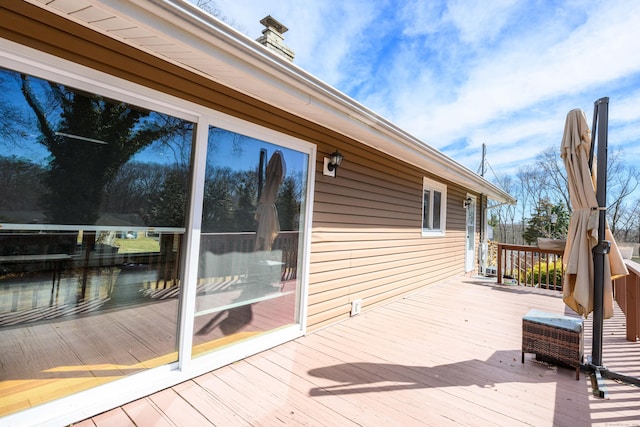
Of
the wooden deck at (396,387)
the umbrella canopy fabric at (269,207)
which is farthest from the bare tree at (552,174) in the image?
the umbrella canopy fabric at (269,207)

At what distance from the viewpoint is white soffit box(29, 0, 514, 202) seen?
4.84 ft

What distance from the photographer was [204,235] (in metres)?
2.31

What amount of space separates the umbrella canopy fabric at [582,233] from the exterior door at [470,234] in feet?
19.1

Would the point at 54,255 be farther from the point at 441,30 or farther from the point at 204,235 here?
Result: the point at 441,30

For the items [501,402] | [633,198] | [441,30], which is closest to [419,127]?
[441,30]

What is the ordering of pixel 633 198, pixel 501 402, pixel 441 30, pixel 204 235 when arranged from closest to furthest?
pixel 501 402 → pixel 204 235 → pixel 441 30 → pixel 633 198

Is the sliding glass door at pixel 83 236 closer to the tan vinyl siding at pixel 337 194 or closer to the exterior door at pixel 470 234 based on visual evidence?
the tan vinyl siding at pixel 337 194

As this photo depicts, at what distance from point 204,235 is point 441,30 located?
21.4ft

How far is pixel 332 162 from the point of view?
3.45 metres

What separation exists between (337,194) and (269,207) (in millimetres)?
1058

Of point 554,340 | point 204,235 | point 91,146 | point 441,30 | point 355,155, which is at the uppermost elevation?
point 441,30

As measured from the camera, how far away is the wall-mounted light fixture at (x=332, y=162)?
11.2 ft

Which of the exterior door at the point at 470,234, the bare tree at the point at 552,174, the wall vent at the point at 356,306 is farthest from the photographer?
the bare tree at the point at 552,174

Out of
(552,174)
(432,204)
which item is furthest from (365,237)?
(552,174)
